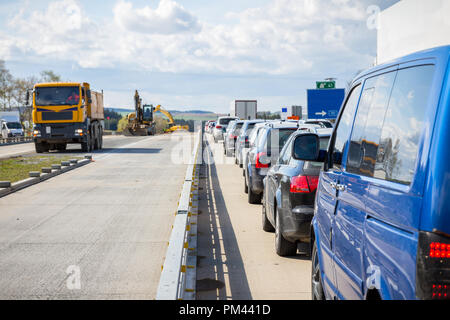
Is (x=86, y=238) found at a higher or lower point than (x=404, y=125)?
lower

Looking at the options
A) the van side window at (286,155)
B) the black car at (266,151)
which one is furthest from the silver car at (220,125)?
the van side window at (286,155)

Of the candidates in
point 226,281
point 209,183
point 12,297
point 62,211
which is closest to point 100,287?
point 12,297

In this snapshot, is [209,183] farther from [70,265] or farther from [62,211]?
[70,265]

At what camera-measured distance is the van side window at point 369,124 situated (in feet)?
11.0

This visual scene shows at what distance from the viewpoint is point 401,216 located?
2672 mm

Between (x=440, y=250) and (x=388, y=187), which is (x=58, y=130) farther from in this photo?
(x=440, y=250)

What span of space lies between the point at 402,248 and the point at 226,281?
4.38 meters

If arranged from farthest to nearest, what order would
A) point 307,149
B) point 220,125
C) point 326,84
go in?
point 326,84
point 220,125
point 307,149

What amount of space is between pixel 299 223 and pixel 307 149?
2799 millimetres

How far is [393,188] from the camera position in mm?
2826

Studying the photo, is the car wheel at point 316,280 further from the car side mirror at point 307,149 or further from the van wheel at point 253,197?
the van wheel at point 253,197

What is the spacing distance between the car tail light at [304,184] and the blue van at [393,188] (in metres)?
2.93

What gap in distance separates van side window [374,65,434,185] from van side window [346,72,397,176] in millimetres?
109

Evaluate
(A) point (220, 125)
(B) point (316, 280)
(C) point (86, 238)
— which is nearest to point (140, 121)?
(A) point (220, 125)
